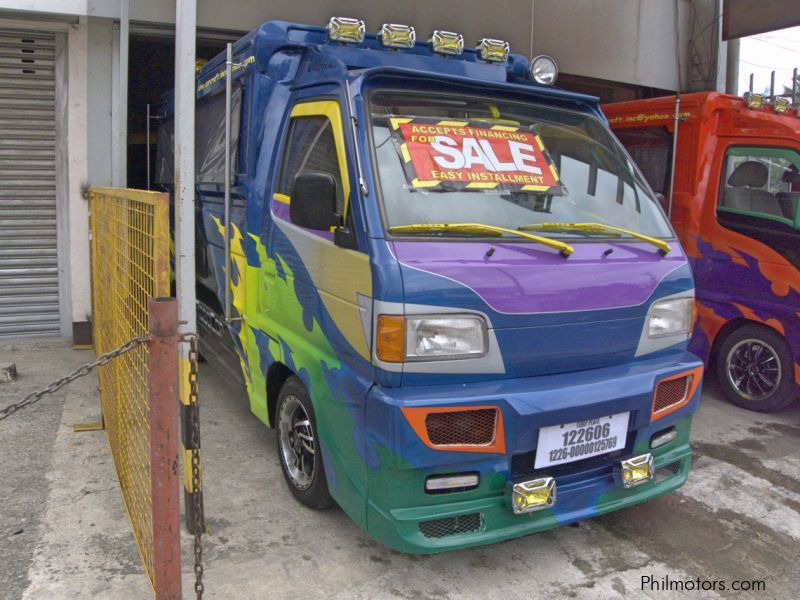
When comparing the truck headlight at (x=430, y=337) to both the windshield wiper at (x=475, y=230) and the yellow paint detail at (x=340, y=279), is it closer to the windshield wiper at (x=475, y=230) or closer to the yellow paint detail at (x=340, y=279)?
the yellow paint detail at (x=340, y=279)

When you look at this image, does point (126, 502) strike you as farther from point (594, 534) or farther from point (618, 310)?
point (618, 310)

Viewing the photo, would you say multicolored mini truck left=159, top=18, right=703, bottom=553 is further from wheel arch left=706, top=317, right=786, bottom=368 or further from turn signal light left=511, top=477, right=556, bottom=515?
wheel arch left=706, top=317, right=786, bottom=368

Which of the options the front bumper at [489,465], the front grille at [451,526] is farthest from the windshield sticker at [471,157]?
the front grille at [451,526]

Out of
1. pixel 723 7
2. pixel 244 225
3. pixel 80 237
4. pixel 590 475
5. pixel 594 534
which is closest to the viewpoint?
pixel 590 475

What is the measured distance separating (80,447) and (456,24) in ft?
19.0

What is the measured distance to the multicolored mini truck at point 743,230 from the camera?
17.3 feet

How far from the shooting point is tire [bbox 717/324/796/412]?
535 cm

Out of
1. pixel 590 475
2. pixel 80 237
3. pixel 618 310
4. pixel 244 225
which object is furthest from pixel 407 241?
pixel 80 237

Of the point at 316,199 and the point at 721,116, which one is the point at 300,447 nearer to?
the point at 316,199

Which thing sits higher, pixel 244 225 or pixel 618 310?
pixel 244 225

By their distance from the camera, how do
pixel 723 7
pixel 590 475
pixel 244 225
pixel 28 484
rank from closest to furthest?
1. pixel 590 475
2. pixel 28 484
3. pixel 244 225
4. pixel 723 7

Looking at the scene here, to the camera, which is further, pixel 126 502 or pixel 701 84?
pixel 701 84

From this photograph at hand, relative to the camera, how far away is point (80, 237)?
6695 millimetres

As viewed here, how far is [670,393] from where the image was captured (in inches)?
130
